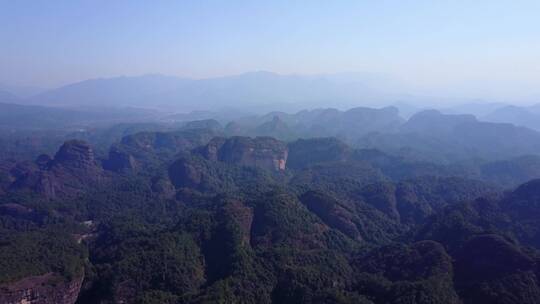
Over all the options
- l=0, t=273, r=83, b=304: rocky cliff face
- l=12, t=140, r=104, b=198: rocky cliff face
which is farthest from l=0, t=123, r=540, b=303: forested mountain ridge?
l=0, t=273, r=83, b=304: rocky cliff face

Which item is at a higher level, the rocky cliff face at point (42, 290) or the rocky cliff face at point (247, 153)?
the rocky cliff face at point (247, 153)

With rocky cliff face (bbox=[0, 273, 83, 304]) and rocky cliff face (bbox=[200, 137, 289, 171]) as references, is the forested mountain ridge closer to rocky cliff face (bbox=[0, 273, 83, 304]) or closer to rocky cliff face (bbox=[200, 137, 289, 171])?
rocky cliff face (bbox=[0, 273, 83, 304])

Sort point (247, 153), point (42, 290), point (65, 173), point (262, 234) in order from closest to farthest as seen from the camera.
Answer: point (42, 290)
point (262, 234)
point (65, 173)
point (247, 153)

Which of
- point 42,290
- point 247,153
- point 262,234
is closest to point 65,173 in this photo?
point 247,153

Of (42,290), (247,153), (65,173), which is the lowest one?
(42,290)

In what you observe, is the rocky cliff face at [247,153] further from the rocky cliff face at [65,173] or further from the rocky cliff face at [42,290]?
the rocky cliff face at [42,290]

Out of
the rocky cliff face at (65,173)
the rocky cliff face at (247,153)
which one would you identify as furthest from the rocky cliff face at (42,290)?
the rocky cliff face at (247,153)

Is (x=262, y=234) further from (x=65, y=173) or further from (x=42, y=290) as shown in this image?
(x=65, y=173)

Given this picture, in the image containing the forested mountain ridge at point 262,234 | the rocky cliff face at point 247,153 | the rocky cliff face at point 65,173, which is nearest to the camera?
the forested mountain ridge at point 262,234

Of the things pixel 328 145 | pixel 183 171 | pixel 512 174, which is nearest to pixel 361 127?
pixel 328 145
